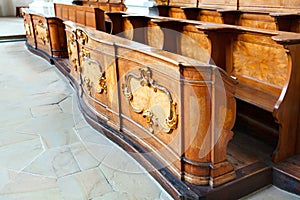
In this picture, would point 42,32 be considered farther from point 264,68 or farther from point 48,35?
point 264,68

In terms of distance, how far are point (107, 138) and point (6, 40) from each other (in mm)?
7127

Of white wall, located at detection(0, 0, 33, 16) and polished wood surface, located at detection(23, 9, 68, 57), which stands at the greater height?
white wall, located at detection(0, 0, 33, 16)

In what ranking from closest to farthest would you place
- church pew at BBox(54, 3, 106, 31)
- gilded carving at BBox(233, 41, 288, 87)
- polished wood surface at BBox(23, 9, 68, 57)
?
gilded carving at BBox(233, 41, 288, 87), church pew at BBox(54, 3, 106, 31), polished wood surface at BBox(23, 9, 68, 57)

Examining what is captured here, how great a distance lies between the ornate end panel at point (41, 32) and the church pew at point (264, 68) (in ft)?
11.4

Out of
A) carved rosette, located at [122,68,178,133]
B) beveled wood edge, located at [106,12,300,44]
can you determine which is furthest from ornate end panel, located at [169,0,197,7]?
carved rosette, located at [122,68,178,133]

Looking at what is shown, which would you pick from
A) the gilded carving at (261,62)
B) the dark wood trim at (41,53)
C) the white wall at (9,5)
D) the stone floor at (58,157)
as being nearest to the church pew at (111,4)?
the dark wood trim at (41,53)

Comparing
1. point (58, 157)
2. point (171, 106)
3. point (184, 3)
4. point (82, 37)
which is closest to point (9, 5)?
point (184, 3)

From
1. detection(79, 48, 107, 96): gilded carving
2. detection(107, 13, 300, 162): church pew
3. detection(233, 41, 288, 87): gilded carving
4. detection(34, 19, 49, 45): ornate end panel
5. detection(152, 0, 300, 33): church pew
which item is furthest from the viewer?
detection(34, 19, 49, 45): ornate end panel

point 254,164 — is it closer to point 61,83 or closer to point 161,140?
point 161,140

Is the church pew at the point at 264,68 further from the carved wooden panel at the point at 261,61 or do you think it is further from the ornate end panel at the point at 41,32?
the ornate end panel at the point at 41,32

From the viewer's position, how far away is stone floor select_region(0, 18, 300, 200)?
2.08 metres

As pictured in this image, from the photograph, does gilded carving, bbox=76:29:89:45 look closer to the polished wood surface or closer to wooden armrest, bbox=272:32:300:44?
wooden armrest, bbox=272:32:300:44

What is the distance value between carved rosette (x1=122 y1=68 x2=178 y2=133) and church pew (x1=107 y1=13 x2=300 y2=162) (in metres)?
0.62

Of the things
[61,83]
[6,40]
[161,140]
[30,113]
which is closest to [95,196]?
[161,140]
